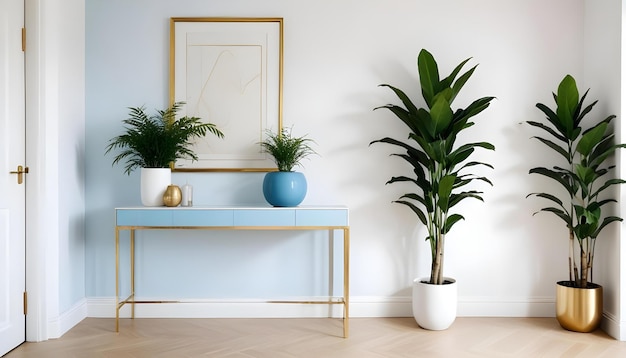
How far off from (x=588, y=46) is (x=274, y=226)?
2.57 m

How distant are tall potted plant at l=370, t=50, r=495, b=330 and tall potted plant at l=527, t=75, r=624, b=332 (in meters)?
0.48

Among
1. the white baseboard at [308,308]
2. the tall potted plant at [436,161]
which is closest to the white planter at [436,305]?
the tall potted plant at [436,161]

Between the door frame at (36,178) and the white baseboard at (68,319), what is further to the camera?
the white baseboard at (68,319)

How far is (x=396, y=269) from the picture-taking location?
12.7 ft

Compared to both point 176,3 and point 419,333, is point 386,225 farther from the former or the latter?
point 176,3

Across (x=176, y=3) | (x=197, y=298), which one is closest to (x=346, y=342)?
(x=197, y=298)

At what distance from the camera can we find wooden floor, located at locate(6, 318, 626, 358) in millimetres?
3062

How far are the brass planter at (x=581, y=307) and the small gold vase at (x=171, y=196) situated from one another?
8.65 ft

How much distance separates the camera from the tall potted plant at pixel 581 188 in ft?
11.1

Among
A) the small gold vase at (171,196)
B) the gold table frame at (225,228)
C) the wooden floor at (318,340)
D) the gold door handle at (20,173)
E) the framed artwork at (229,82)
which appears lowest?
the wooden floor at (318,340)

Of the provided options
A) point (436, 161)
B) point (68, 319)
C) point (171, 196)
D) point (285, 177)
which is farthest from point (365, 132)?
point (68, 319)

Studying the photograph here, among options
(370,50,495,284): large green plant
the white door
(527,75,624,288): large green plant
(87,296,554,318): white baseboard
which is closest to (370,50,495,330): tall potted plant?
(370,50,495,284): large green plant

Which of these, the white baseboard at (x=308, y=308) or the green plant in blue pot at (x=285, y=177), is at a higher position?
the green plant in blue pot at (x=285, y=177)

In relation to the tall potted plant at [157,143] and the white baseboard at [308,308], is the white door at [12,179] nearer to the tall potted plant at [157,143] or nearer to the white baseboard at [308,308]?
the tall potted plant at [157,143]
